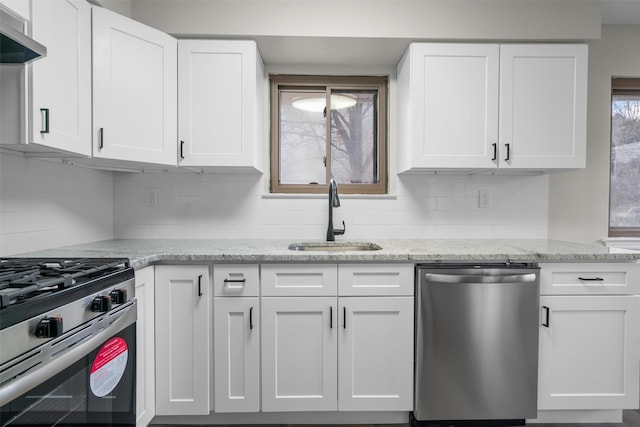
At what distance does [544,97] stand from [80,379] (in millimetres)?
2585

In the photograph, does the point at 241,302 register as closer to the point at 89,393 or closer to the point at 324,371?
the point at 324,371

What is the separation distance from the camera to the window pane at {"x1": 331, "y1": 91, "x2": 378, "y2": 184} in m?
2.53

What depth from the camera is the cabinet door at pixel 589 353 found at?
1.76m

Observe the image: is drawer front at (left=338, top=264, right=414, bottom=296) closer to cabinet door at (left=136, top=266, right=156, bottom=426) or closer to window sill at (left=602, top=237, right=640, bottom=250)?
cabinet door at (left=136, top=266, right=156, bottom=426)

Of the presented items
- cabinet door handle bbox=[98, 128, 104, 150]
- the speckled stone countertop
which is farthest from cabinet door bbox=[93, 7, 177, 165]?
the speckled stone countertop

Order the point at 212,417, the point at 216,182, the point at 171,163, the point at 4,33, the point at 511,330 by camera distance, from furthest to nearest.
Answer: the point at 216,182
the point at 171,163
the point at 212,417
the point at 511,330
the point at 4,33

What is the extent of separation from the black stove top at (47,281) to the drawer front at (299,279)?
2.01ft

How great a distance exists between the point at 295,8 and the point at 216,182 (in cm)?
119

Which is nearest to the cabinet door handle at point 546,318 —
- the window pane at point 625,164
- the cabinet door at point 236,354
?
the window pane at point 625,164

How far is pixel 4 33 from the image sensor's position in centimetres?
101

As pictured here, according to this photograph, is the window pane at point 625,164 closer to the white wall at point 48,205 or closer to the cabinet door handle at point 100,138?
the cabinet door handle at point 100,138

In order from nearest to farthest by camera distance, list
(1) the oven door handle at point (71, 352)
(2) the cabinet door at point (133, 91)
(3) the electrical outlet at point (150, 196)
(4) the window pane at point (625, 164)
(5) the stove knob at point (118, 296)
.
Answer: (1) the oven door handle at point (71, 352) < (5) the stove knob at point (118, 296) < (2) the cabinet door at point (133, 91) < (3) the electrical outlet at point (150, 196) < (4) the window pane at point (625, 164)

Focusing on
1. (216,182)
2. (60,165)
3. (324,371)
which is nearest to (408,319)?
(324,371)

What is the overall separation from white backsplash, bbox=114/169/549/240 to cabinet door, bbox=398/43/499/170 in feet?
1.18
